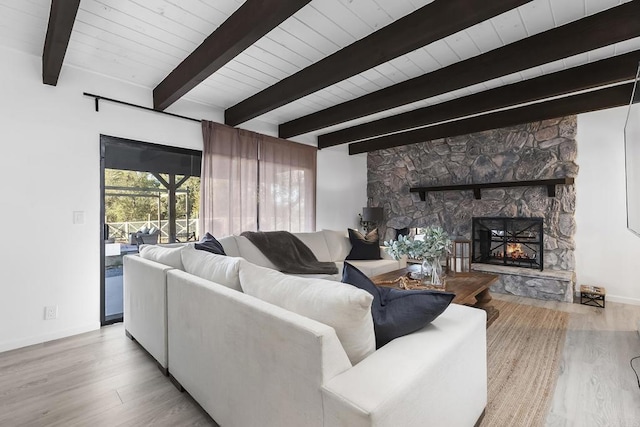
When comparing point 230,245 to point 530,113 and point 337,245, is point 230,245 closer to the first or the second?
point 337,245

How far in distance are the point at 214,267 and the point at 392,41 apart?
6.25ft

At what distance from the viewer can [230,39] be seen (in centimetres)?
204

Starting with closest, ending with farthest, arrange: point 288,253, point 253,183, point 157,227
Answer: point 157,227 → point 288,253 → point 253,183

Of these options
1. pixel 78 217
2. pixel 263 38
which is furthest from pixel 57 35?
pixel 78 217

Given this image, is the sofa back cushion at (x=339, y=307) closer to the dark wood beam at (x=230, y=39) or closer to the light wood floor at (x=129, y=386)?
the light wood floor at (x=129, y=386)

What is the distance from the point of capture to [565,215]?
13.4 feet

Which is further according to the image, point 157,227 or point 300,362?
point 157,227

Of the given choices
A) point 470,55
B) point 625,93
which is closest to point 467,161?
point 625,93

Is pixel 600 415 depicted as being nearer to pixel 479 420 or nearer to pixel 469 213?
pixel 479 420

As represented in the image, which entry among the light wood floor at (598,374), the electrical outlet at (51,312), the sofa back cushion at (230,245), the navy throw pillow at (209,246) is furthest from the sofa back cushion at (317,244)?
the light wood floor at (598,374)

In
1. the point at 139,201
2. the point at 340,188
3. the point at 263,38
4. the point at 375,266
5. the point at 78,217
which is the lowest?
the point at 375,266

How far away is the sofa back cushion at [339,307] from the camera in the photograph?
3.50 ft

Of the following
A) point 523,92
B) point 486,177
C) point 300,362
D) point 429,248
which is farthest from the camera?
point 486,177

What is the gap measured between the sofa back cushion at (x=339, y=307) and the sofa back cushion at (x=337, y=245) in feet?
9.77
